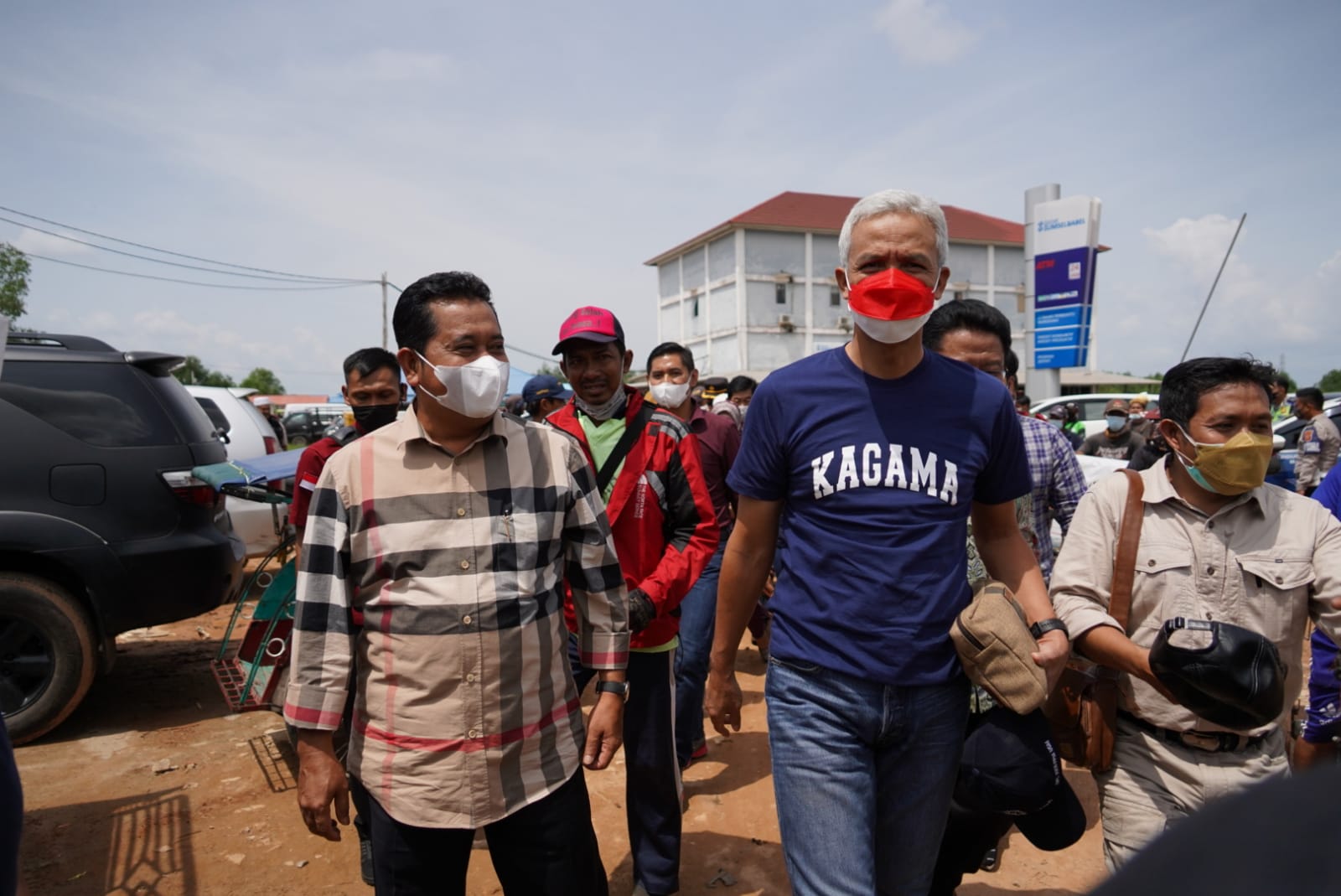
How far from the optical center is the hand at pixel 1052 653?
2.04 meters

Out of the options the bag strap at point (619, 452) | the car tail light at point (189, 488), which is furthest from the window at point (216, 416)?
the bag strap at point (619, 452)

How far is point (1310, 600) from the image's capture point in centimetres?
230

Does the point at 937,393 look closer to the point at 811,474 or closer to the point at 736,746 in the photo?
the point at 811,474

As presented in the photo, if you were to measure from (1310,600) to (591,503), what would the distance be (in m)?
1.98

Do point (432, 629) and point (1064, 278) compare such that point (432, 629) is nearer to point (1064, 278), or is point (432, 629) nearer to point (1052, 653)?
point (1052, 653)

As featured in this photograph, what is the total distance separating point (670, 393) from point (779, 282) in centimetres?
3938

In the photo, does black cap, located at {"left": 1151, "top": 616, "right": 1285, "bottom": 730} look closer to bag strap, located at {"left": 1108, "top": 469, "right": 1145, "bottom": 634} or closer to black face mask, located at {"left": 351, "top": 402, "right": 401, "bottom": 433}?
bag strap, located at {"left": 1108, "top": 469, "right": 1145, "bottom": 634}

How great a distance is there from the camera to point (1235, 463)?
2.29 meters

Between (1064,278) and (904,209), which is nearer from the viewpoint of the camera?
(904,209)

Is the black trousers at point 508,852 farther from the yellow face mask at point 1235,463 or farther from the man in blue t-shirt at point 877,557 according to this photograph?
the yellow face mask at point 1235,463

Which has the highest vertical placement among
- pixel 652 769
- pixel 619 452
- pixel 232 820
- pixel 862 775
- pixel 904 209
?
pixel 904 209

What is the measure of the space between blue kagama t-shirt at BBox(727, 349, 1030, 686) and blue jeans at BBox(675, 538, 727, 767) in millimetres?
1895

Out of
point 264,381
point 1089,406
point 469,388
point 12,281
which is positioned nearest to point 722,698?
point 469,388

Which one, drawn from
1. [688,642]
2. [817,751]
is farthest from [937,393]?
[688,642]
